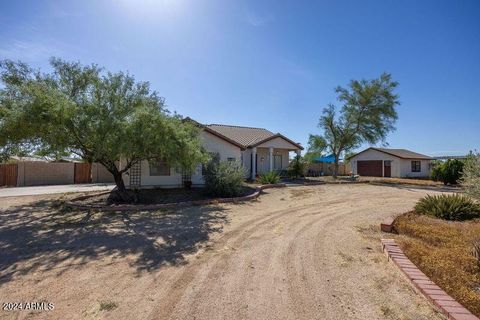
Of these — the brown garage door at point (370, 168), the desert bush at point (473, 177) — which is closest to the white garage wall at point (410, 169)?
the brown garage door at point (370, 168)

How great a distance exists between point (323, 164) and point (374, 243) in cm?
3234

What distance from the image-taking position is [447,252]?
5.11 metres

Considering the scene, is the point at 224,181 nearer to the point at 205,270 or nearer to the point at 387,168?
the point at 205,270

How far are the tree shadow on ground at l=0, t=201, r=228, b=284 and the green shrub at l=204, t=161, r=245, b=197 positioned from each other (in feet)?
8.97

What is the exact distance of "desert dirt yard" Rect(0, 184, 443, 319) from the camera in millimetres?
3330

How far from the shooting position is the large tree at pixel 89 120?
8891 mm

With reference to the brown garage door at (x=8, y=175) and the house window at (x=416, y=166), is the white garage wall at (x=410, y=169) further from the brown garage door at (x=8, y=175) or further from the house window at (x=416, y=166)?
the brown garage door at (x=8, y=175)

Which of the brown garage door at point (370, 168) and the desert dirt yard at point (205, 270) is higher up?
the brown garage door at point (370, 168)

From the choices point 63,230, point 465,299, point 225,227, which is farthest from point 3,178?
point 465,299

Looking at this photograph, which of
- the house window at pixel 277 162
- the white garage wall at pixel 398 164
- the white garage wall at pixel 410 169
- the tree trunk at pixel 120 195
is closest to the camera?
the tree trunk at pixel 120 195

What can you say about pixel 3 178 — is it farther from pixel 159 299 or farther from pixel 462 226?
pixel 462 226

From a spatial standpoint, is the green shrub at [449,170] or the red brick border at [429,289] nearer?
the red brick border at [429,289]

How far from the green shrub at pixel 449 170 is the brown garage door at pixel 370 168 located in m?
10.4

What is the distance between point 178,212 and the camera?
977cm
